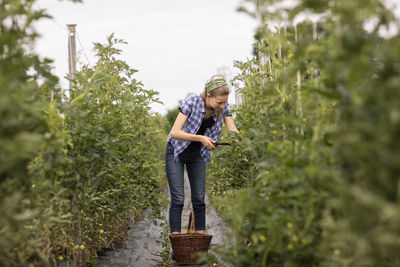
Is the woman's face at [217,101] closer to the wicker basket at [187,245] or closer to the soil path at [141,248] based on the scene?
the soil path at [141,248]

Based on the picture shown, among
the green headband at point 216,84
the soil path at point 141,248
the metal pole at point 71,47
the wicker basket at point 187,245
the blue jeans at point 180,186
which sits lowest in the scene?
the soil path at point 141,248

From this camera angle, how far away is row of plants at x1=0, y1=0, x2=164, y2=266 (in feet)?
7.08

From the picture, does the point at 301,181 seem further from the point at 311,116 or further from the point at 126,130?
the point at 126,130

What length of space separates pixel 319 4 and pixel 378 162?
0.72m

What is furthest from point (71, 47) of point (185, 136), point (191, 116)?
point (185, 136)

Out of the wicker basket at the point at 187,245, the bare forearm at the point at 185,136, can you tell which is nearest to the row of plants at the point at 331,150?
the bare forearm at the point at 185,136

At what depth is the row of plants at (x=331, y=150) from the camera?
→ 1751mm

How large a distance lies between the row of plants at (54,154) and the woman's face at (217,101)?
0.87 m

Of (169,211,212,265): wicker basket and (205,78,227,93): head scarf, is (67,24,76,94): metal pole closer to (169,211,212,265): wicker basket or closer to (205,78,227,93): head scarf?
(205,78,227,93): head scarf

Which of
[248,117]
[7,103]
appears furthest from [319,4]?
[248,117]

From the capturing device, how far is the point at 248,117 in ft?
13.9

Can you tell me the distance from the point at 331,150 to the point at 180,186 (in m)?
2.51

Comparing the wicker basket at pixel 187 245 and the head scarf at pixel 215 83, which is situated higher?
the head scarf at pixel 215 83

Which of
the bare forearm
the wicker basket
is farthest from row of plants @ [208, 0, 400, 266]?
the wicker basket
